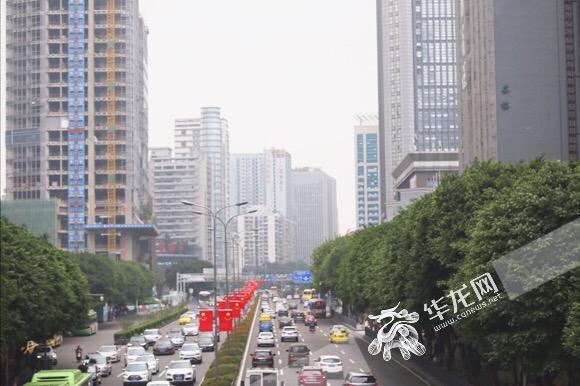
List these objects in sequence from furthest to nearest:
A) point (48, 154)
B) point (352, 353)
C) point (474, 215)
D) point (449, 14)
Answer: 1. point (449, 14)
2. point (48, 154)
3. point (352, 353)
4. point (474, 215)

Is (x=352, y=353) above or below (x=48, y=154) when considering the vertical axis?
below

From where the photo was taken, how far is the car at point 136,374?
43906 mm

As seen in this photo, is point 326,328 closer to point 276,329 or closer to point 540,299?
point 276,329

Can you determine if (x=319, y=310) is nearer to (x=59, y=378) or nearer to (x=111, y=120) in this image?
(x=111, y=120)

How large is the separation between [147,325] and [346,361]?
4139 cm

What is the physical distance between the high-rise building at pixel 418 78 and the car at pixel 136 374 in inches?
5264

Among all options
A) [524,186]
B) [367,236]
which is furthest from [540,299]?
[367,236]

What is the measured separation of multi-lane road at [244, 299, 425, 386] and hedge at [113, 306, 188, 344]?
10667mm

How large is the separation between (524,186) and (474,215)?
5769 mm

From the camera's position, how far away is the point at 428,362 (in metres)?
47.8

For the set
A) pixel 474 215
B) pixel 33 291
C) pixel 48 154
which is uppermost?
pixel 48 154

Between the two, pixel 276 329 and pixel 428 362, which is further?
pixel 276 329

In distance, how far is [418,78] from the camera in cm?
18638

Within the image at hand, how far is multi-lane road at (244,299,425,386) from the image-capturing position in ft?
149
